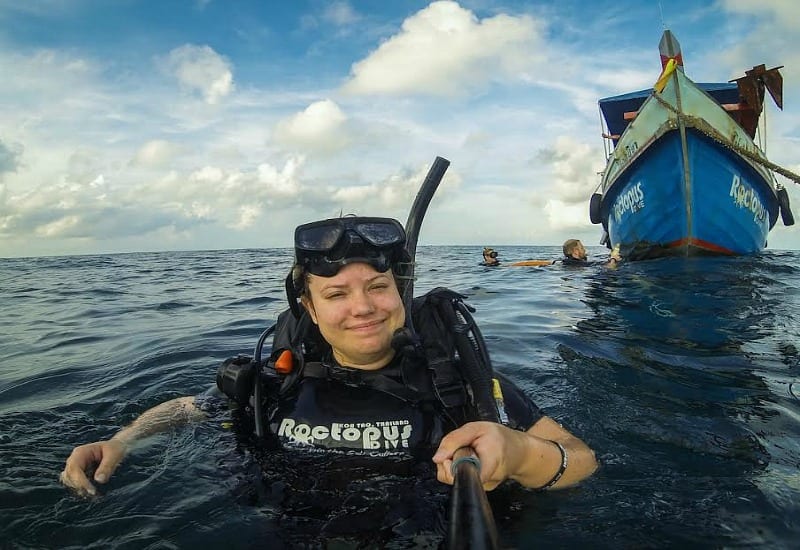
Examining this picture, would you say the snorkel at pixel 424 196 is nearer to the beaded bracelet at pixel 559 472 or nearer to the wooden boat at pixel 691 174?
the beaded bracelet at pixel 559 472

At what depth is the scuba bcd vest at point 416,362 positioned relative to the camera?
2.66m

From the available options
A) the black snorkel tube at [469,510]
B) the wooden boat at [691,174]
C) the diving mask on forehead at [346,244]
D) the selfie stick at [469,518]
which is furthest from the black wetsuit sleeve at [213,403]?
the wooden boat at [691,174]

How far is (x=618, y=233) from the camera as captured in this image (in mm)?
14922

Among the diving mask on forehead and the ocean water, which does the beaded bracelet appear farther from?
the diving mask on forehead

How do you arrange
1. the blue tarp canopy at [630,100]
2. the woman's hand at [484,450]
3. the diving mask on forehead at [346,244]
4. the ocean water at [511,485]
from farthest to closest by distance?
the blue tarp canopy at [630,100]
the diving mask on forehead at [346,244]
the ocean water at [511,485]
the woman's hand at [484,450]

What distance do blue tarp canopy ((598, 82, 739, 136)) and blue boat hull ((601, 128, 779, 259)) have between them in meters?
3.04

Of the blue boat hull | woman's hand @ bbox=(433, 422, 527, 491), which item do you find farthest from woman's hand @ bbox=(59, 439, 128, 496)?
the blue boat hull

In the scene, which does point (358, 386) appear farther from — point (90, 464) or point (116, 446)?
point (90, 464)

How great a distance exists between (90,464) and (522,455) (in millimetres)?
2166

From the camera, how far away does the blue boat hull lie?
37.9 feet

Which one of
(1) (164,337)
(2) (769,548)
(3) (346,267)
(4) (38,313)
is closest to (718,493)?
(2) (769,548)

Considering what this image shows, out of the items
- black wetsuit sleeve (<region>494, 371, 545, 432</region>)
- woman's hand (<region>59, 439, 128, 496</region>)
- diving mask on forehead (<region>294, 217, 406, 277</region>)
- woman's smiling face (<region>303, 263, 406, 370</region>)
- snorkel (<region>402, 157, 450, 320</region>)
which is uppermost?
snorkel (<region>402, 157, 450, 320</region>)

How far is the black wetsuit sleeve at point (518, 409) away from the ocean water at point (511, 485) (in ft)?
0.96

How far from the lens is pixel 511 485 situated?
2496 millimetres
